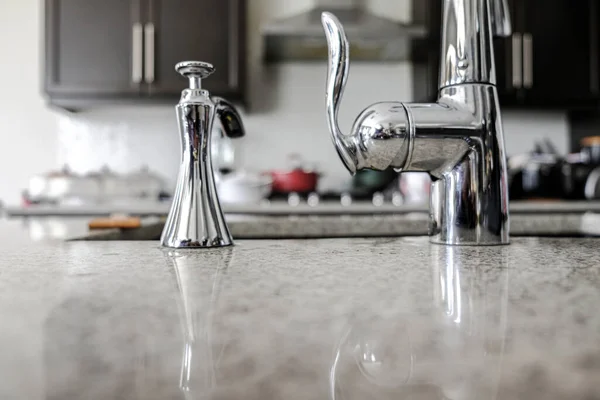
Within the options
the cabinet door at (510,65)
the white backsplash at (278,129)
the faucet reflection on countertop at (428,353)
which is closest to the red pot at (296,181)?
the white backsplash at (278,129)

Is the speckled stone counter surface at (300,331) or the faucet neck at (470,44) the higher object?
the faucet neck at (470,44)

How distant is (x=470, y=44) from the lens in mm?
583

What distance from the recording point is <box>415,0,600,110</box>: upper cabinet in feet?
7.67

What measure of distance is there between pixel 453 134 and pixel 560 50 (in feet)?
7.14

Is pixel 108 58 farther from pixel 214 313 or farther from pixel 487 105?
pixel 214 313

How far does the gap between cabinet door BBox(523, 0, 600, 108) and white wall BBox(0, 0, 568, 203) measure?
1.24 feet

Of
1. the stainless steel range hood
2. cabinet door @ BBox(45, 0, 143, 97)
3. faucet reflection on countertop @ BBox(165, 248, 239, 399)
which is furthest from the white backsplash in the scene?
faucet reflection on countertop @ BBox(165, 248, 239, 399)

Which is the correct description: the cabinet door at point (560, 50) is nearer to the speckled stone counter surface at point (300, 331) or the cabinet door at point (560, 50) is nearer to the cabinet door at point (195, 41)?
the cabinet door at point (195, 41)

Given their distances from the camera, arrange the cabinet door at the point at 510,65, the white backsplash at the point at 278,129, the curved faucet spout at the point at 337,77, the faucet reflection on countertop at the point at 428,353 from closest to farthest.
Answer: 1. the faucet reflection on countertop at the point at 428,353
2. the curved faucet spout at the point at 337,77
3. the cabinet door at the point at 510,65
4. the white backsplash at the point at 278,129

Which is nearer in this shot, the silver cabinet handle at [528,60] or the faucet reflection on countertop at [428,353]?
the faucet reflection on countertop at [428,353]

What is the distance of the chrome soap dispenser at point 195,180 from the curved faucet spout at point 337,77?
0.13 m

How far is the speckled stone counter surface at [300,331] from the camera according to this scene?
164mm

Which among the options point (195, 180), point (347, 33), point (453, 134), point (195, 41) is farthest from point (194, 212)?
point (195, 41)

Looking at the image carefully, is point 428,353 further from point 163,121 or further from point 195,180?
point 163,121
